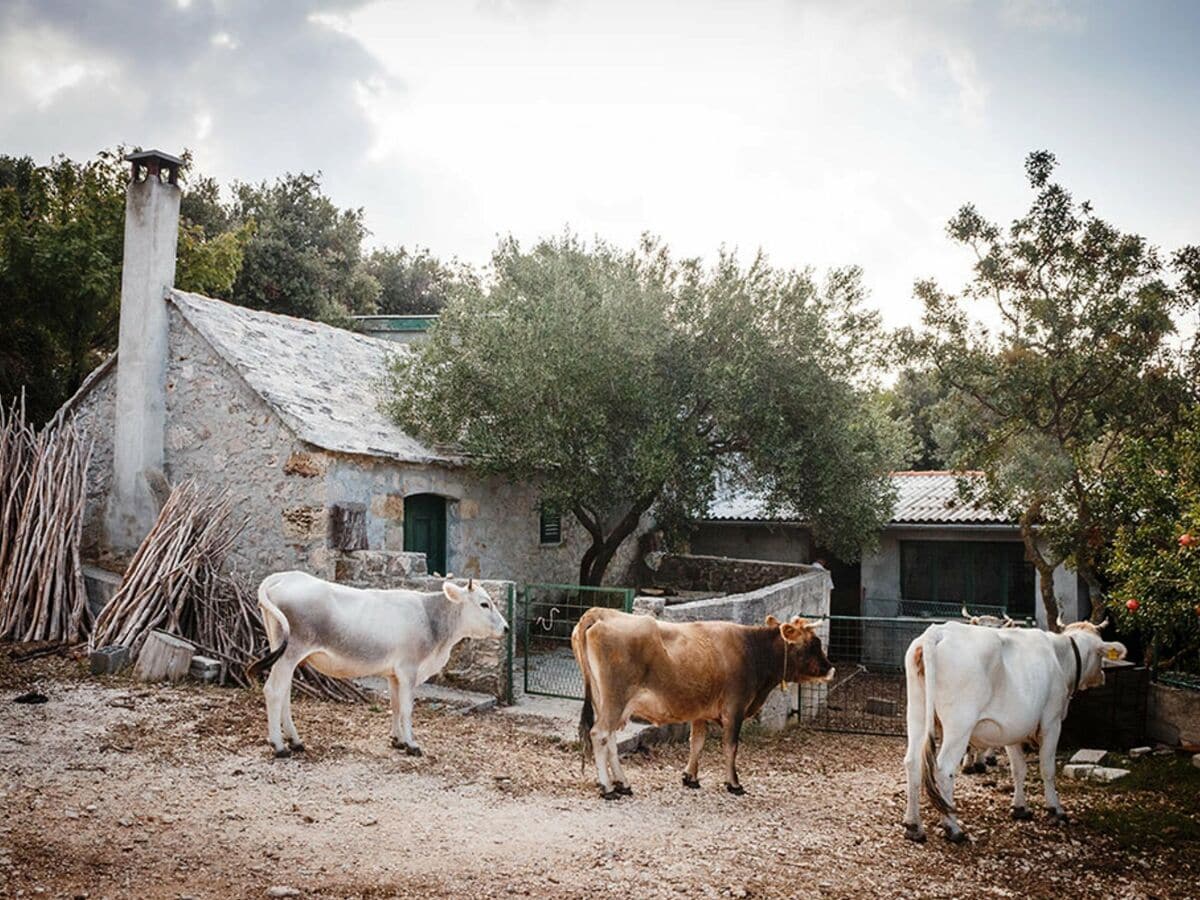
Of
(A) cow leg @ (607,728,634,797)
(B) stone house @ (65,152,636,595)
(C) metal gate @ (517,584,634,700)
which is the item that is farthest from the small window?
(A) cow leg @ (607,728,634,797)

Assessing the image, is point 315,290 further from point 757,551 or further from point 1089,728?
point 1089,728

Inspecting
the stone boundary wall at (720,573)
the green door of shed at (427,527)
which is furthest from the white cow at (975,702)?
the stone boundary wall at (720,573)

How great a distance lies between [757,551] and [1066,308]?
930cm

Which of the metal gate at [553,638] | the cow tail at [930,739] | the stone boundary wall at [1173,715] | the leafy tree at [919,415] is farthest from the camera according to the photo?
the leafy tree at [919,415]

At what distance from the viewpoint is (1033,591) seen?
→ 17156 millimetres

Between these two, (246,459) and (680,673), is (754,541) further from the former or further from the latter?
(680,673)

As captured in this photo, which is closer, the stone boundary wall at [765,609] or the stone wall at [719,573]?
the stone boundary wall at [765,609]

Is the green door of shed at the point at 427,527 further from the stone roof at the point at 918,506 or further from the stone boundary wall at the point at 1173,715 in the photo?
the stone boundary wall at the point at 1173,715

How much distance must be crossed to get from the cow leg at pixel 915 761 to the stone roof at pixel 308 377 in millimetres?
8020

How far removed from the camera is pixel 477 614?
8.91m

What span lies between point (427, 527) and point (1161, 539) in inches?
380

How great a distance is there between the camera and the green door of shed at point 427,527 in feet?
45.2

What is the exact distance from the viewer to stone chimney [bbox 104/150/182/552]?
43.4 ft

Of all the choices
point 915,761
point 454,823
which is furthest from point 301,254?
point 915,761
